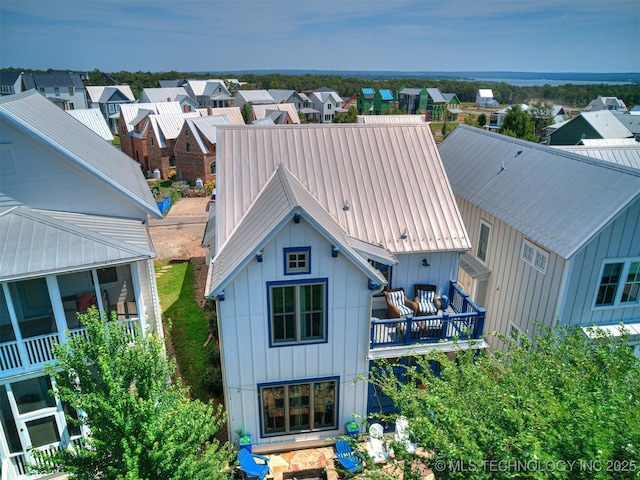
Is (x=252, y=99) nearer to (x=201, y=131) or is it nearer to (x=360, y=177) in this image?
(x=201, y=131)

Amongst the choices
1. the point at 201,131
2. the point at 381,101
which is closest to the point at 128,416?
the point at 201,131

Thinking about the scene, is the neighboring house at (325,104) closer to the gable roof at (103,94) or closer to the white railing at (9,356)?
the gable roof at (103,94)

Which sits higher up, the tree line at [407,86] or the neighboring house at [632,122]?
the tree line at [407,86]

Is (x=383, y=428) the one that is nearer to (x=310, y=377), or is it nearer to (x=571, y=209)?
(x=310, y=377)

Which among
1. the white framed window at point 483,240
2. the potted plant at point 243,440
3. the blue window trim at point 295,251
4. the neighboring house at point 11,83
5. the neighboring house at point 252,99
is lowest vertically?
the potted plant at point 243,440

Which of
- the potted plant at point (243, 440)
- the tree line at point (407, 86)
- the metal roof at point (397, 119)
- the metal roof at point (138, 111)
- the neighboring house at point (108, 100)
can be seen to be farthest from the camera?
the tree line at point (407, 86)

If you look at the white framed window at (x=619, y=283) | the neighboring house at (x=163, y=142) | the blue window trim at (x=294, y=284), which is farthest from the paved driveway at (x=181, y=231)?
the white framed window at (x=619, y=283)
